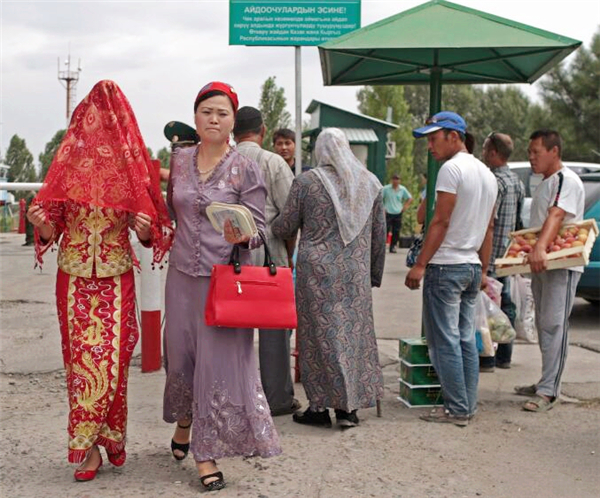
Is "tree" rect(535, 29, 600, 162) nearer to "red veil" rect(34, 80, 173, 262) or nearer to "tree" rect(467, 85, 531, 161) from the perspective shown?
"tree" rect(467, 85, 531, 161)

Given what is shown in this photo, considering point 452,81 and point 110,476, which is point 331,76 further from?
point 110,476

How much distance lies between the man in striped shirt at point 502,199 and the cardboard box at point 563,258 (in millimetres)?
1144

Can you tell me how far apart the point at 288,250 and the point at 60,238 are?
1.74m

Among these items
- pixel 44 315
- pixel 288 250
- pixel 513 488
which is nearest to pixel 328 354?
pixel 288 250

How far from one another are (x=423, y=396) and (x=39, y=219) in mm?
2890

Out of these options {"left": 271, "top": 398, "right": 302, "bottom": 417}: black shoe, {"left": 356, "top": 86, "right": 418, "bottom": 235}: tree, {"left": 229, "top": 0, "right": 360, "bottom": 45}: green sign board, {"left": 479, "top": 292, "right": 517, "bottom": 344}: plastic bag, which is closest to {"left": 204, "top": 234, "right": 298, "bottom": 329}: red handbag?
{"left": 271, "top": 398, "right": 302, "bottom": 417}: black shoe

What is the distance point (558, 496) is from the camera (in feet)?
14.2

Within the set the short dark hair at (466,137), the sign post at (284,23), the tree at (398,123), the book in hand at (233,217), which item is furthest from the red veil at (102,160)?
the tree at (398,123)

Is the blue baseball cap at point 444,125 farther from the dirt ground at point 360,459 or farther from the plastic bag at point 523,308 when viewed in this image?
the plastic bag at point 523,308

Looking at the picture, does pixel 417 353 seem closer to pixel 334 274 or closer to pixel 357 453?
pixel 334 274

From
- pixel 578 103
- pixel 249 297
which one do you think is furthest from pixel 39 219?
pixel 578 103

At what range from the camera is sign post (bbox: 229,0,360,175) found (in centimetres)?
786

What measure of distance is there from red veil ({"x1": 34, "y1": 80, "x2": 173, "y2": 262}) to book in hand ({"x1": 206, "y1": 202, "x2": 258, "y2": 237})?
388 millimetres

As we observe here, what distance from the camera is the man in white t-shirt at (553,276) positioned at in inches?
231
